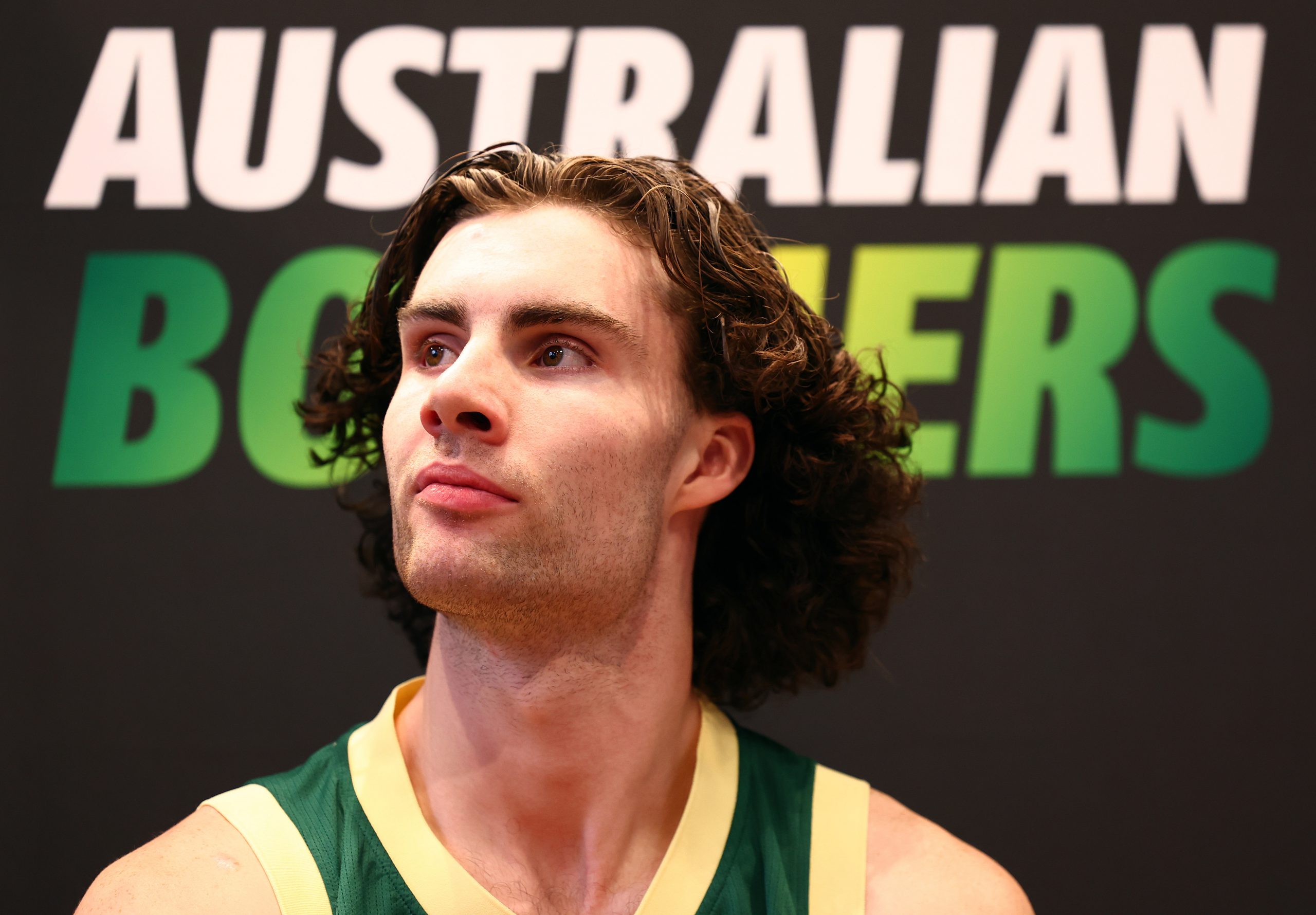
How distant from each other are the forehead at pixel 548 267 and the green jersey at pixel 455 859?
1.83 feet

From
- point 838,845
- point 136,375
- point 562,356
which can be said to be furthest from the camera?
point 136,375

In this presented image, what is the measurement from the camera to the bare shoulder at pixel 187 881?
1.41m

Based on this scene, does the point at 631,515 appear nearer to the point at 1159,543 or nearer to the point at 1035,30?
the point at 1159,543

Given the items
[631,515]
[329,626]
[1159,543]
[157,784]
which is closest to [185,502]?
[329,626]

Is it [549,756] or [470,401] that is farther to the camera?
[549,756]

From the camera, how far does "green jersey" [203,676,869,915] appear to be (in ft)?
4.89

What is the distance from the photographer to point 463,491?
1443 mm

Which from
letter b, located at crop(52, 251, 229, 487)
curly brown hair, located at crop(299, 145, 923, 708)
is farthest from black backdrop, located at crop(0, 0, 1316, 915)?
curly brown hair, located at crop(299, 145, 923, 708)

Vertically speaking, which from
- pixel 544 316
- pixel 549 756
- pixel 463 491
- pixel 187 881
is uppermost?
pixel 544 316

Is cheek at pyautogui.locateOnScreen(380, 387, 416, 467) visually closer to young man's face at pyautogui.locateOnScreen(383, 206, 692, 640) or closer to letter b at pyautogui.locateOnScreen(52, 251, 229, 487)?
young man's face at pyautogui.locateOnScreen(383, 206, 692, 640)

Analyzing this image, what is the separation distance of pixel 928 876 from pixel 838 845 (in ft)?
0.39

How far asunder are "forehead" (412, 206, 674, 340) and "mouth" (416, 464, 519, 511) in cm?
20

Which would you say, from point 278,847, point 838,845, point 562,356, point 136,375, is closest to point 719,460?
point 562,356

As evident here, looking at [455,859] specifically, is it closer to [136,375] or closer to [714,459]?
[714,459]
